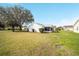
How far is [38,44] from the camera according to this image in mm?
4117

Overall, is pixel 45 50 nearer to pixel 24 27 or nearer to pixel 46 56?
pixel 46 56

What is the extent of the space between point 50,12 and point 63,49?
48cm

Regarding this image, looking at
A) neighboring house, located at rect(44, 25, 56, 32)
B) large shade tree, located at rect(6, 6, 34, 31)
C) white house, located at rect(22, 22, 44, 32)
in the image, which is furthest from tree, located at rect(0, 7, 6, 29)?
neighboring house, located at rect(44, 25, 56, 32)

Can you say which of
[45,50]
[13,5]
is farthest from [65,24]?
[13,5]

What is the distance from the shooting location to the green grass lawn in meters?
4.07

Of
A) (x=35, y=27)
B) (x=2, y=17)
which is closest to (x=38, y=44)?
(x=35, y=27)

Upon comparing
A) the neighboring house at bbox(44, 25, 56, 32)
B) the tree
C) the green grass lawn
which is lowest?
the green grass lawn

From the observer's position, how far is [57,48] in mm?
4098

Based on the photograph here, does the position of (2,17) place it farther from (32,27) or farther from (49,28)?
(49,28)

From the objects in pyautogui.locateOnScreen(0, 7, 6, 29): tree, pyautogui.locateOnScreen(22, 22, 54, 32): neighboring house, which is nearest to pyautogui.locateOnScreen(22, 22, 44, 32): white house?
pyautogui.locateOnScreen(22, 22, 54, 32): neighboring house

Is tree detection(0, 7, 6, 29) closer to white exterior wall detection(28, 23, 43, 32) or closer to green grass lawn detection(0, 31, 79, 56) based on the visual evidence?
green grass lawn detection(0, 31, 79, 56)

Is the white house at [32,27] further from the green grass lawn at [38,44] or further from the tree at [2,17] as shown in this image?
the tree at [2,17]

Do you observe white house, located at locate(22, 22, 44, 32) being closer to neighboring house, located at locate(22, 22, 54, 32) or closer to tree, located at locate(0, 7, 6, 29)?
neighboring house, located at locate(22, 22, 54, 32)

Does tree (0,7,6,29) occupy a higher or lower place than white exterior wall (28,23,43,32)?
higher
